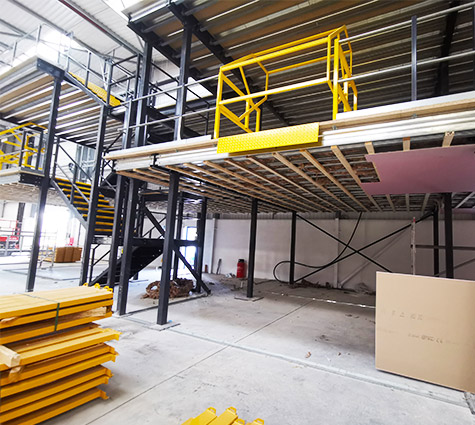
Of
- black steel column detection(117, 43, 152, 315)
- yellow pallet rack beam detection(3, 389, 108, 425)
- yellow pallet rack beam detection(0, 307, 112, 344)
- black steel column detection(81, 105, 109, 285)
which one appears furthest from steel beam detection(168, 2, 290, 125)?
yellow pallet rack beam detection(3, 389, 108, 425)

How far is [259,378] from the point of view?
349cm

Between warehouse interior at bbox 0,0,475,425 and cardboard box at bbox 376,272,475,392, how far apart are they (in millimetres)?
20

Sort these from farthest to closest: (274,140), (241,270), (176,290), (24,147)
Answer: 1. (241,270)
2. (24,147)
3. (176,290)
4. (274,140)

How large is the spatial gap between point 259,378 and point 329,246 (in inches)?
353

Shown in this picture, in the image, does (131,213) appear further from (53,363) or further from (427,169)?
(427,169)

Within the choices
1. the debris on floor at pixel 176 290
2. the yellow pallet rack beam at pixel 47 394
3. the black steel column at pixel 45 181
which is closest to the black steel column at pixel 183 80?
the yellow pallet rack beam at pixel 47 394

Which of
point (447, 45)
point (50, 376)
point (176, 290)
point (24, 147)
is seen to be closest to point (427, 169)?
point (447, 45)

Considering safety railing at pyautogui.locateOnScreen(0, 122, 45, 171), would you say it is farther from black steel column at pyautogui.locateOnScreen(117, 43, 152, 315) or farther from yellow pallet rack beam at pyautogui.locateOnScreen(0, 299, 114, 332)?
yellow pallet rack beam at pyautogui.locateOnScreen(0, 299, 114, 332)

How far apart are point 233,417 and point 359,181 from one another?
461cm

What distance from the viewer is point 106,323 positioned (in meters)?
5.42

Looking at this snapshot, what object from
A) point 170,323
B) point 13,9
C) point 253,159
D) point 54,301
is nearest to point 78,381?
point 54,301

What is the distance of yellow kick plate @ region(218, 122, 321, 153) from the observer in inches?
140

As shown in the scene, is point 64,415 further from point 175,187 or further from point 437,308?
point 437,308

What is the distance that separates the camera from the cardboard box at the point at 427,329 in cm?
339
